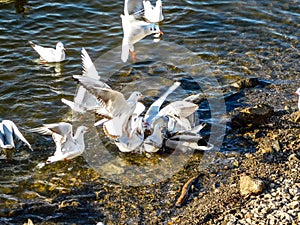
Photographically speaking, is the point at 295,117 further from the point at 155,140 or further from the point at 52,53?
the point at 52,53

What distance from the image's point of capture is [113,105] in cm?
839

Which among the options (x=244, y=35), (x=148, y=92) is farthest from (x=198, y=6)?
(x=148, y=92)

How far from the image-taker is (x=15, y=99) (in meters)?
10.5

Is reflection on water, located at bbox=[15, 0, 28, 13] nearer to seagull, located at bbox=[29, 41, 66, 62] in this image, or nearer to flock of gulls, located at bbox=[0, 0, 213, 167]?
seagull, located at bbox=[29, 41, 66, 62]

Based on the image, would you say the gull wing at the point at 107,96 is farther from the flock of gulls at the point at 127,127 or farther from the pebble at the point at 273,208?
the pebble at the point at 273,208

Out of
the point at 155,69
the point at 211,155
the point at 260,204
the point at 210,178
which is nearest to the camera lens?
the point at 260,204

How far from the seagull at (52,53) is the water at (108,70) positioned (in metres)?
0.21

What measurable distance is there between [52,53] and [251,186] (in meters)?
6.02

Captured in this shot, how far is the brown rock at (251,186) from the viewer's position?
7520 mm

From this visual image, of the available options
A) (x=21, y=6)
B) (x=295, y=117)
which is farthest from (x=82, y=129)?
(x=21, y=6)

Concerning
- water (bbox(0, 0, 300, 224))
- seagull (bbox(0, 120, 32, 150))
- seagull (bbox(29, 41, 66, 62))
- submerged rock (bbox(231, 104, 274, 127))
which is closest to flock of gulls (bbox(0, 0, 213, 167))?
seagull (bbox(0, 120, 32, 150))

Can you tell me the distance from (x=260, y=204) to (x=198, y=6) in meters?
8.39

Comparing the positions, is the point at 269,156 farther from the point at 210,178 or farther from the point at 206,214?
the point at 206,214

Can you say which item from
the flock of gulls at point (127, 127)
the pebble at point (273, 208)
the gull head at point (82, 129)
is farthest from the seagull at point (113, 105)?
the pebble at point (273, 208)
